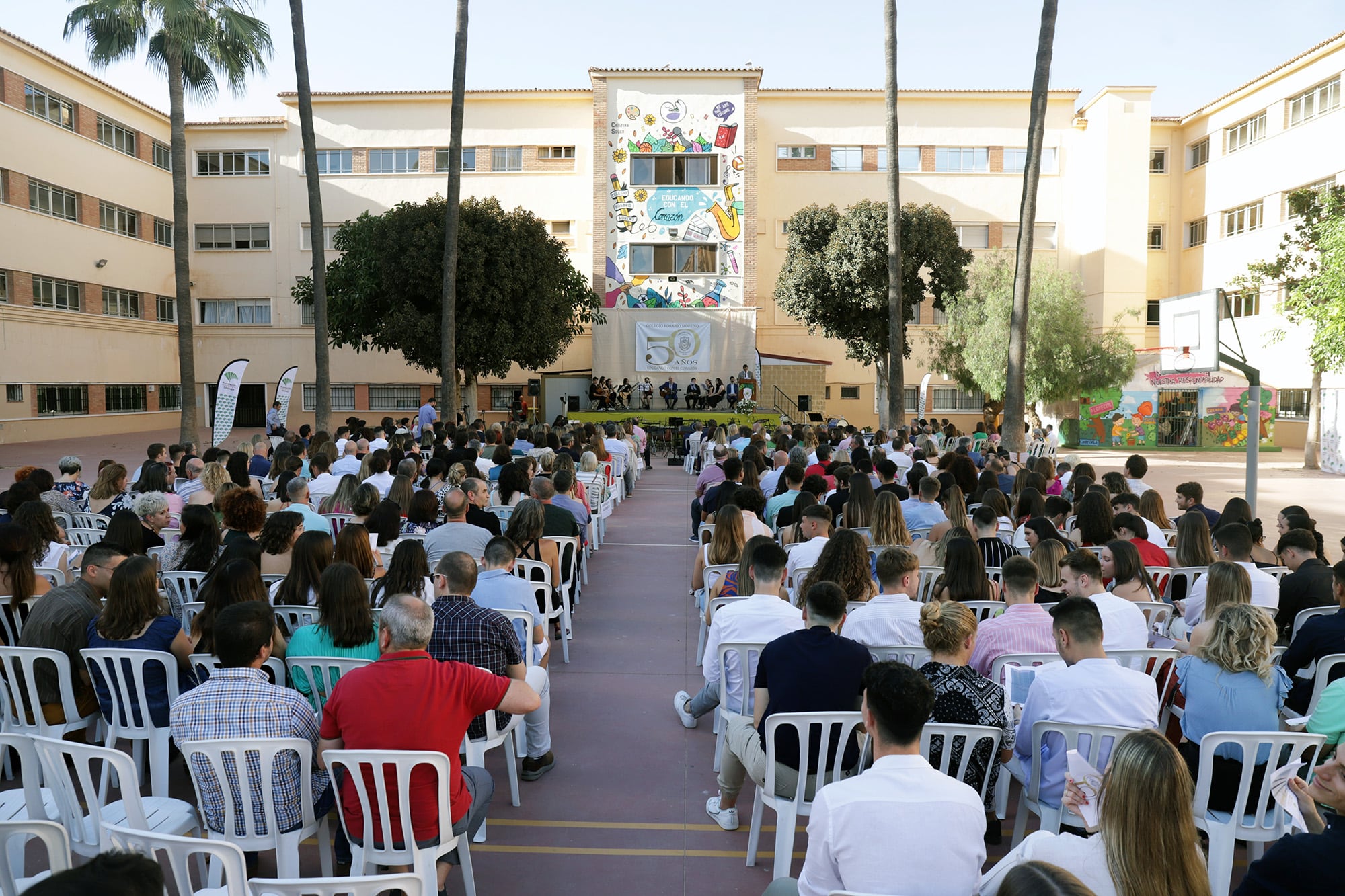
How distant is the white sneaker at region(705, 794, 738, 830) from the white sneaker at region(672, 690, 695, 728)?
3.51 feet

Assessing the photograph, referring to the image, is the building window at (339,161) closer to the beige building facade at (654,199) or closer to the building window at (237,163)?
the beige building facade at (654,199)

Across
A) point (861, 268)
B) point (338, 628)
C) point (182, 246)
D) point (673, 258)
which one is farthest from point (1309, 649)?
point (673, 258)

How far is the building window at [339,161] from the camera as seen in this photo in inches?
1268

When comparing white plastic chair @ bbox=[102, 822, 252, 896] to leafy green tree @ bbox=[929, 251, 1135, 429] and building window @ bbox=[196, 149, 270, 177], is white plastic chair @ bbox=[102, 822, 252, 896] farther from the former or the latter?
building window @ bbox=[196, 149, 270, 177]

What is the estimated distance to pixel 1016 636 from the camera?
4297mm

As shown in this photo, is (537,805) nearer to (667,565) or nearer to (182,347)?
(667,565)

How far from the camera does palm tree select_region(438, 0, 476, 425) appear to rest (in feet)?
60.6

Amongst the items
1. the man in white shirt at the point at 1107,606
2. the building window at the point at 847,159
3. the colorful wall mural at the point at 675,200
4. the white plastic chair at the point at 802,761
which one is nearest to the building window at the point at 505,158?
the colorful wall mural at the point at 675,200

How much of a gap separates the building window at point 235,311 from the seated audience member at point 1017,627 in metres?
33.9

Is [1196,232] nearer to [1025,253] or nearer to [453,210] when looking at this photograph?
[1025,253]

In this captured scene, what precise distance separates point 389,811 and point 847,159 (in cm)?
3174

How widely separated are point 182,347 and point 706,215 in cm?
1697

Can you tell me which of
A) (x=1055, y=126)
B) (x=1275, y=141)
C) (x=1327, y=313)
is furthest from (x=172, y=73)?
(x=1275, y=141)

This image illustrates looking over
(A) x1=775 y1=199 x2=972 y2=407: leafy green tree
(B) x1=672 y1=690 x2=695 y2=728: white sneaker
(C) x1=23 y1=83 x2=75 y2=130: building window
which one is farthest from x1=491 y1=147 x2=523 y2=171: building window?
(B) x1=672 y1=690 x2=695 y2=728: white sneaker
